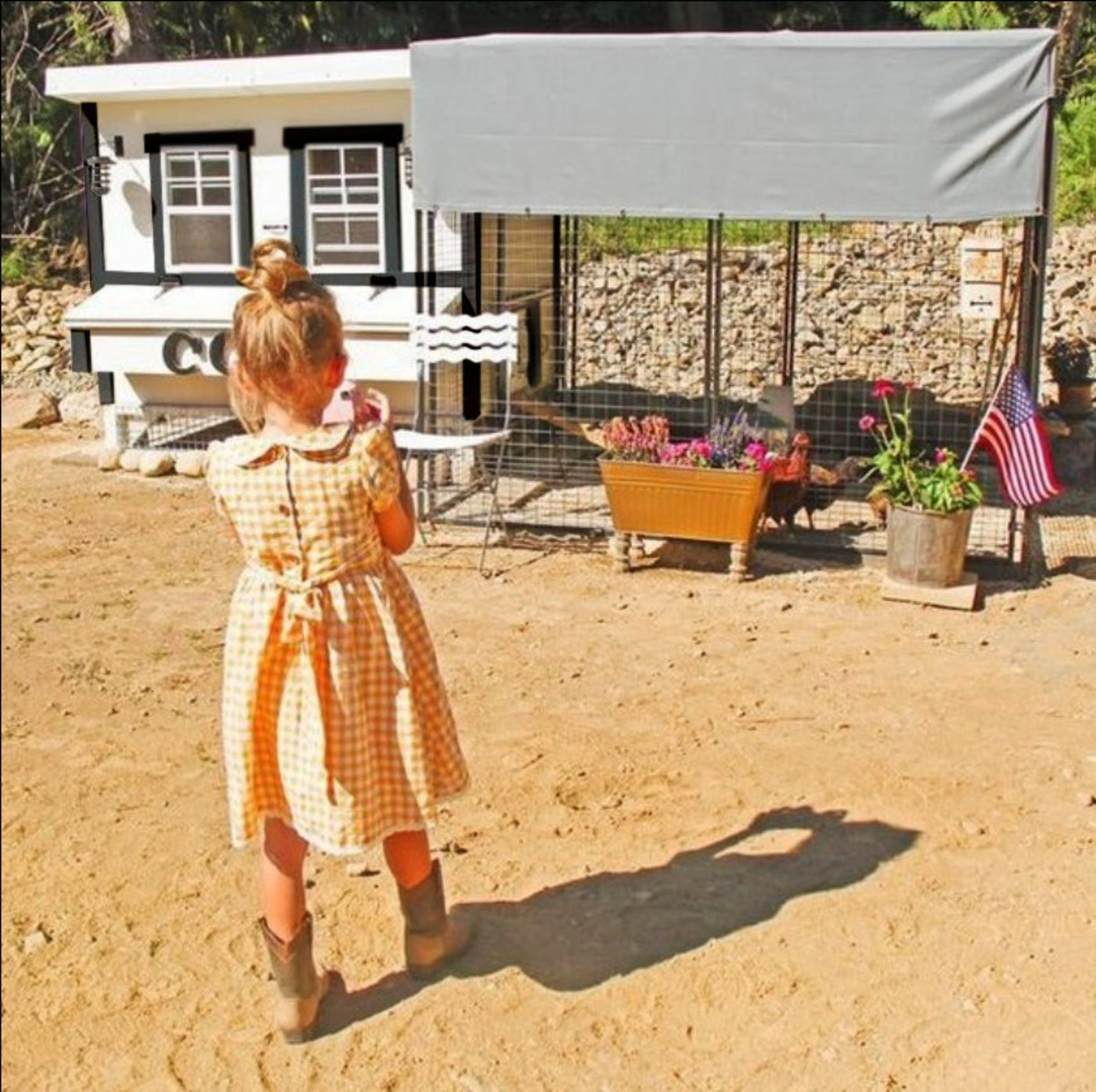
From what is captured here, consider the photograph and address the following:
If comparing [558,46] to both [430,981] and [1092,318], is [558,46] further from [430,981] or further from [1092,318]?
[1092,318]

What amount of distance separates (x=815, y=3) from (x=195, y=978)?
2565cm

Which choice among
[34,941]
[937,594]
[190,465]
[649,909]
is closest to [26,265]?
[190,465]

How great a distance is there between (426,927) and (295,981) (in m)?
0.38

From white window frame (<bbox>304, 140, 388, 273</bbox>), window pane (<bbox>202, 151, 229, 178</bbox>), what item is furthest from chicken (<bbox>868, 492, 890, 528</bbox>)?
window pane (<bbox>202, 151, 229, 178</bbox>)

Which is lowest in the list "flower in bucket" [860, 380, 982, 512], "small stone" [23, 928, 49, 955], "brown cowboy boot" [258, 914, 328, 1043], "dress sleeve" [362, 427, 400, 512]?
"small stone" [23, 928, 49, 955]

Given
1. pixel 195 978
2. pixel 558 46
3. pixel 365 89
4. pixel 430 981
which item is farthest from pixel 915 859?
pixel 365 89

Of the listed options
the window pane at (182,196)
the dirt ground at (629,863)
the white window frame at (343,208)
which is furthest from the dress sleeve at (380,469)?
the window pane at (182,196)

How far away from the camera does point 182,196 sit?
1191cm

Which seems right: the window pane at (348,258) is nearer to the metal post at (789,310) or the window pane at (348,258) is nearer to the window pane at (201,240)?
the window pane at (201,240)

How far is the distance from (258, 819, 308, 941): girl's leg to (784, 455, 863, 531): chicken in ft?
18.9

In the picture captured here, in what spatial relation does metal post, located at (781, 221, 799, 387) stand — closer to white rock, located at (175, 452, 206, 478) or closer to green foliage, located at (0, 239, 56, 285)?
white rock, located at (175, 452, 206, 478)

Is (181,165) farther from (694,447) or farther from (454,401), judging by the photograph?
(694,447)

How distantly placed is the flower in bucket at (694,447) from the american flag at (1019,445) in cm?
115

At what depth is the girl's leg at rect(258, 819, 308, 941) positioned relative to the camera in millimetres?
3418
